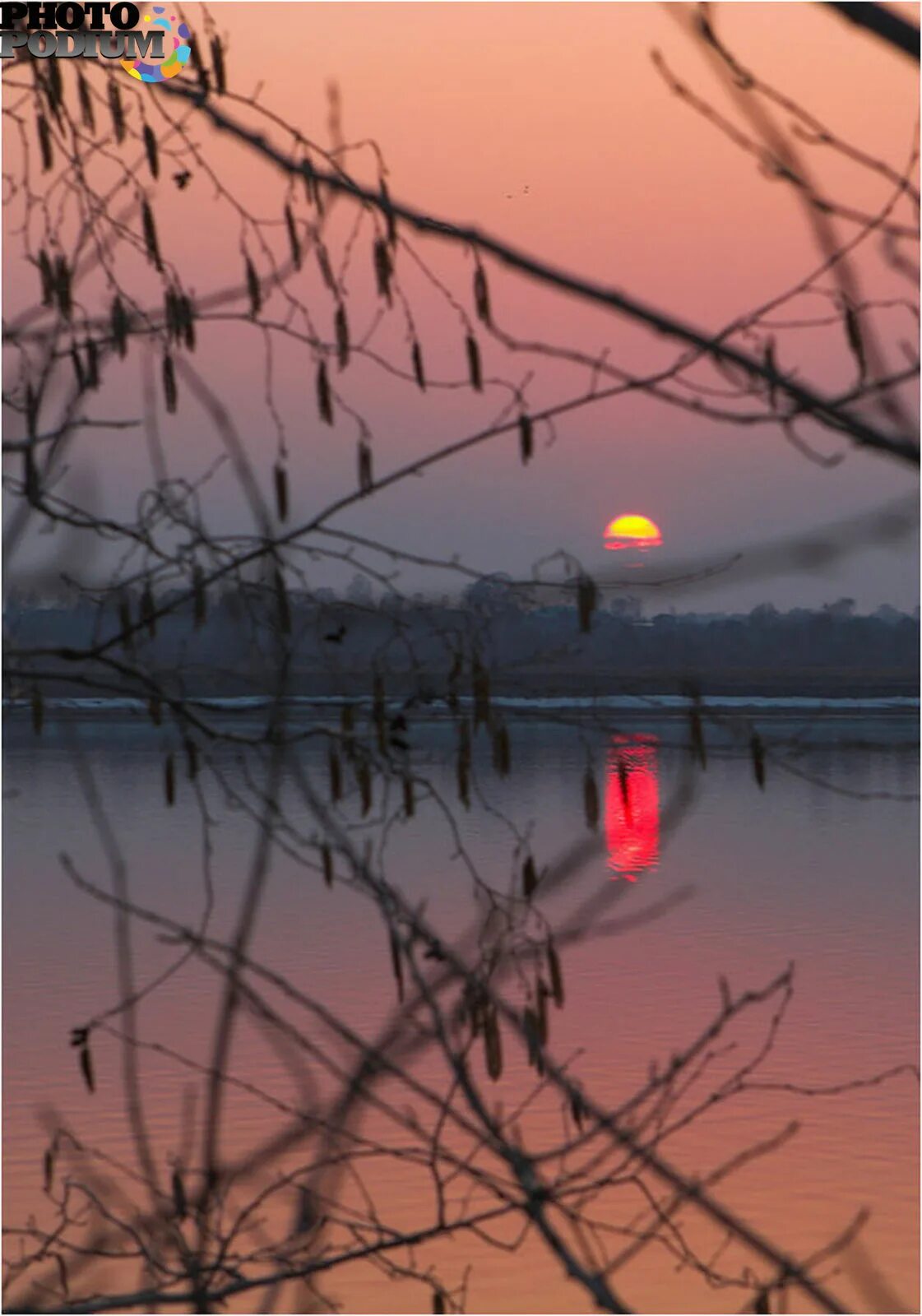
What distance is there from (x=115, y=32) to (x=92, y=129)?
A: 170mm

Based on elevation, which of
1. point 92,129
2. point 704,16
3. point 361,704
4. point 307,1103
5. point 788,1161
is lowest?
point 788,1161

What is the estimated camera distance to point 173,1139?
10516mm

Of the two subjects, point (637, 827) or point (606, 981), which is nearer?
point (606, 981)

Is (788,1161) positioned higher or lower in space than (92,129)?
lower

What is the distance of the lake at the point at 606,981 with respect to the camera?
810 centimetres

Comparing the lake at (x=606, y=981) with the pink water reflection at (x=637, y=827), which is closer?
the lake at (x=606, y=981)

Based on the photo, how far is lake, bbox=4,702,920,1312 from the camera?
8.10 m

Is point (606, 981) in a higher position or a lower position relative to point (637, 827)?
lower

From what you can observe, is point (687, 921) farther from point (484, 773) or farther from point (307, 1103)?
point (484, 773)

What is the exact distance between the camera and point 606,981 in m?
15.4

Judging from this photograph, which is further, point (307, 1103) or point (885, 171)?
point (307, 1103)

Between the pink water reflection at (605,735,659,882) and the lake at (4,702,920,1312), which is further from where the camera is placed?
the pink water reflection at (605,735,659,882)

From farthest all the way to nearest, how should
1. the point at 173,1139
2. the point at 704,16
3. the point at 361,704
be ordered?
the point at 173,1139 < the point at 361,704 < the point at 704,16

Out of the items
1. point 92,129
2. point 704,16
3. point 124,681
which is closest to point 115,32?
point 92,129
